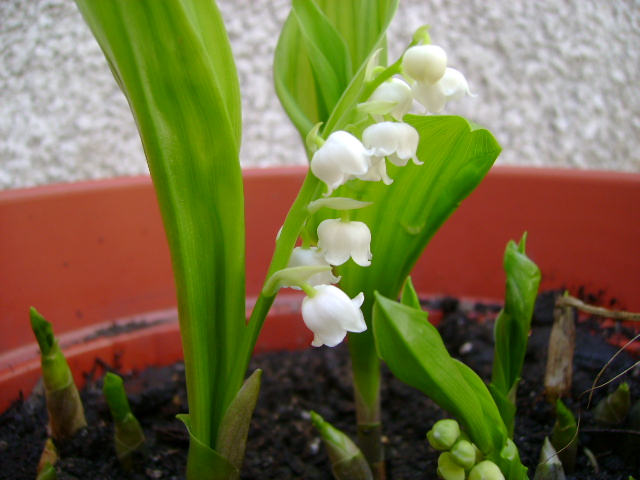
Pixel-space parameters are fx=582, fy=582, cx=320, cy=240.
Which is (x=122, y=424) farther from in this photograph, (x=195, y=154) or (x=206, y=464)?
(x=195, y=154)

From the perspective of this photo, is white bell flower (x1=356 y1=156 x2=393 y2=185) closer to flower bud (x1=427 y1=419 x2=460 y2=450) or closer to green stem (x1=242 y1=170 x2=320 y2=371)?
green stem (x1=242 y1=170 x2=320 y2=371)

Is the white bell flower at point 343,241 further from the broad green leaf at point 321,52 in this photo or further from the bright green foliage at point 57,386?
the bright green foliage at point 57,386

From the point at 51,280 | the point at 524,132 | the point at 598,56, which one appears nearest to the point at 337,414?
the point at 51,280

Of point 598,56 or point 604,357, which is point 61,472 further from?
point 598,56

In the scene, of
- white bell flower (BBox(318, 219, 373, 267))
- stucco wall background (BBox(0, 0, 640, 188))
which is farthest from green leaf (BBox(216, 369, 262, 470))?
stucco wall background (BBox(0, 0, 640, 188))

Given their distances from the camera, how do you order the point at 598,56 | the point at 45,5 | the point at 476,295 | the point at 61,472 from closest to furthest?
1. the point at 61,472
2. the point at 476,295
3. the point at 45,5
4. the point at 598,56

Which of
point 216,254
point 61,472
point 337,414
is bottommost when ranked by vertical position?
point 337,414

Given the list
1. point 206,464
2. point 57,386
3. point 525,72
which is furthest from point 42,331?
point 525,72
